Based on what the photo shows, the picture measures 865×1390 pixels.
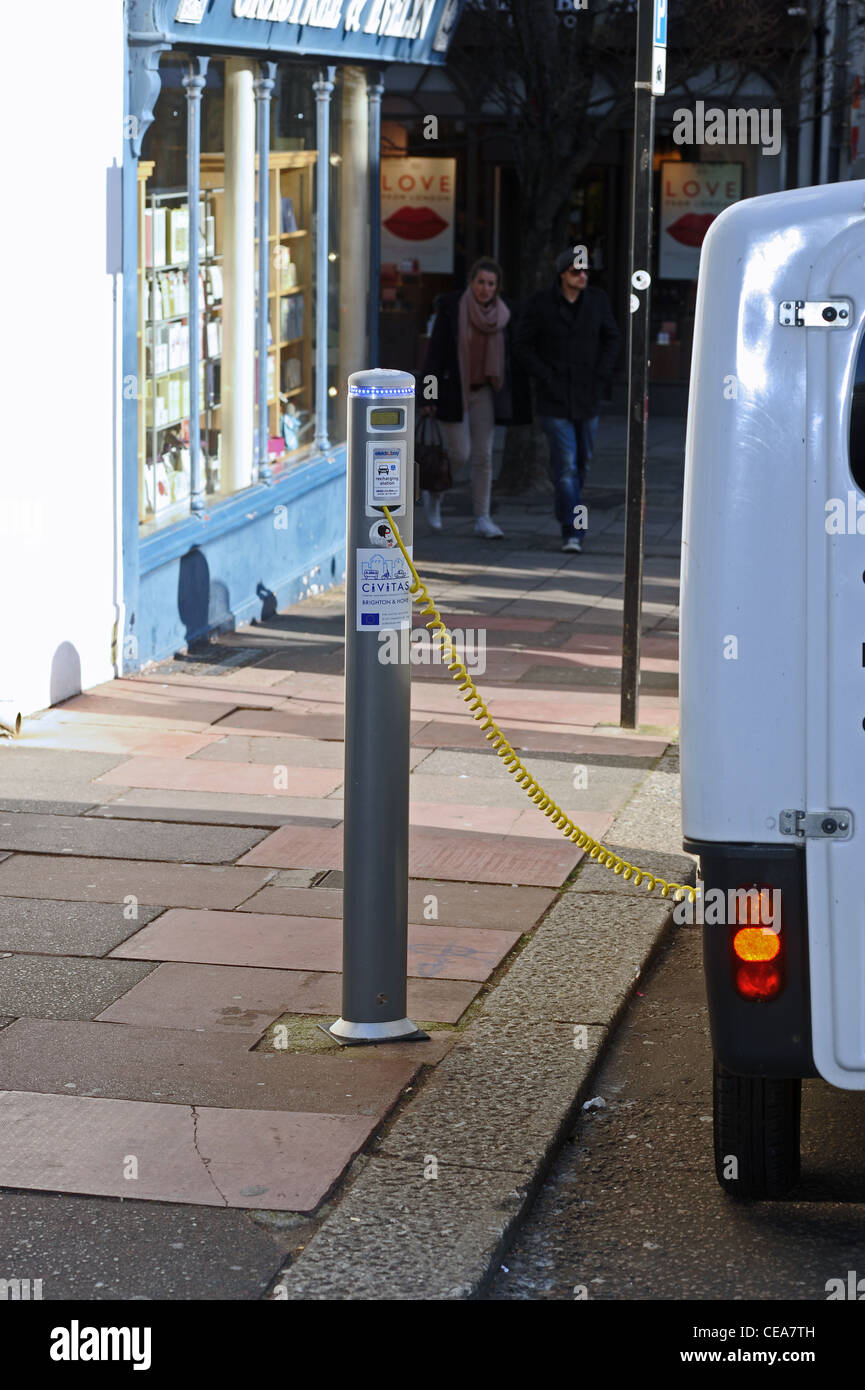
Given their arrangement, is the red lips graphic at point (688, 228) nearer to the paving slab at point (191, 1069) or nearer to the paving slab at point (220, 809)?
the paving slab at point (220, 809)

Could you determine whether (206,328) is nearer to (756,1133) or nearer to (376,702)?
(376,702)

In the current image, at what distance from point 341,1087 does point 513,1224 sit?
0.80 meters

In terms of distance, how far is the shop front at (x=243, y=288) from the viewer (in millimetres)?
9766

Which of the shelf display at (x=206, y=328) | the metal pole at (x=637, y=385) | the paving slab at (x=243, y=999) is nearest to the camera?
the paving slab at (x=243, y=999)

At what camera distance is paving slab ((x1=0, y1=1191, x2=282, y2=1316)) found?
3.82 m

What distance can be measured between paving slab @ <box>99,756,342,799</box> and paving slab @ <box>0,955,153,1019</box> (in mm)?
1955

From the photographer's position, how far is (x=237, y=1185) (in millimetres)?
4277

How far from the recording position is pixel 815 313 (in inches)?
148

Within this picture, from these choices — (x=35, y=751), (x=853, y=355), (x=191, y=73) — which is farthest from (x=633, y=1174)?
(x=191, y=73)

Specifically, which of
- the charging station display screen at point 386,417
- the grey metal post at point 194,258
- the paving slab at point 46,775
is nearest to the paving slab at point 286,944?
the paving slab at point 46,775

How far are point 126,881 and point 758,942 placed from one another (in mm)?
3023

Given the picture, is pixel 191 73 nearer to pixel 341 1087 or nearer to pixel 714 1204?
pixel 341 1087

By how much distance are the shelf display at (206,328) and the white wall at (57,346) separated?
725 mm

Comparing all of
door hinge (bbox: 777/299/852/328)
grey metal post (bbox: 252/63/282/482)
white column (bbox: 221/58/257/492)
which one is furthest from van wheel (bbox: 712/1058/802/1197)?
grey metal post (bbox: 252/63/282/482)
